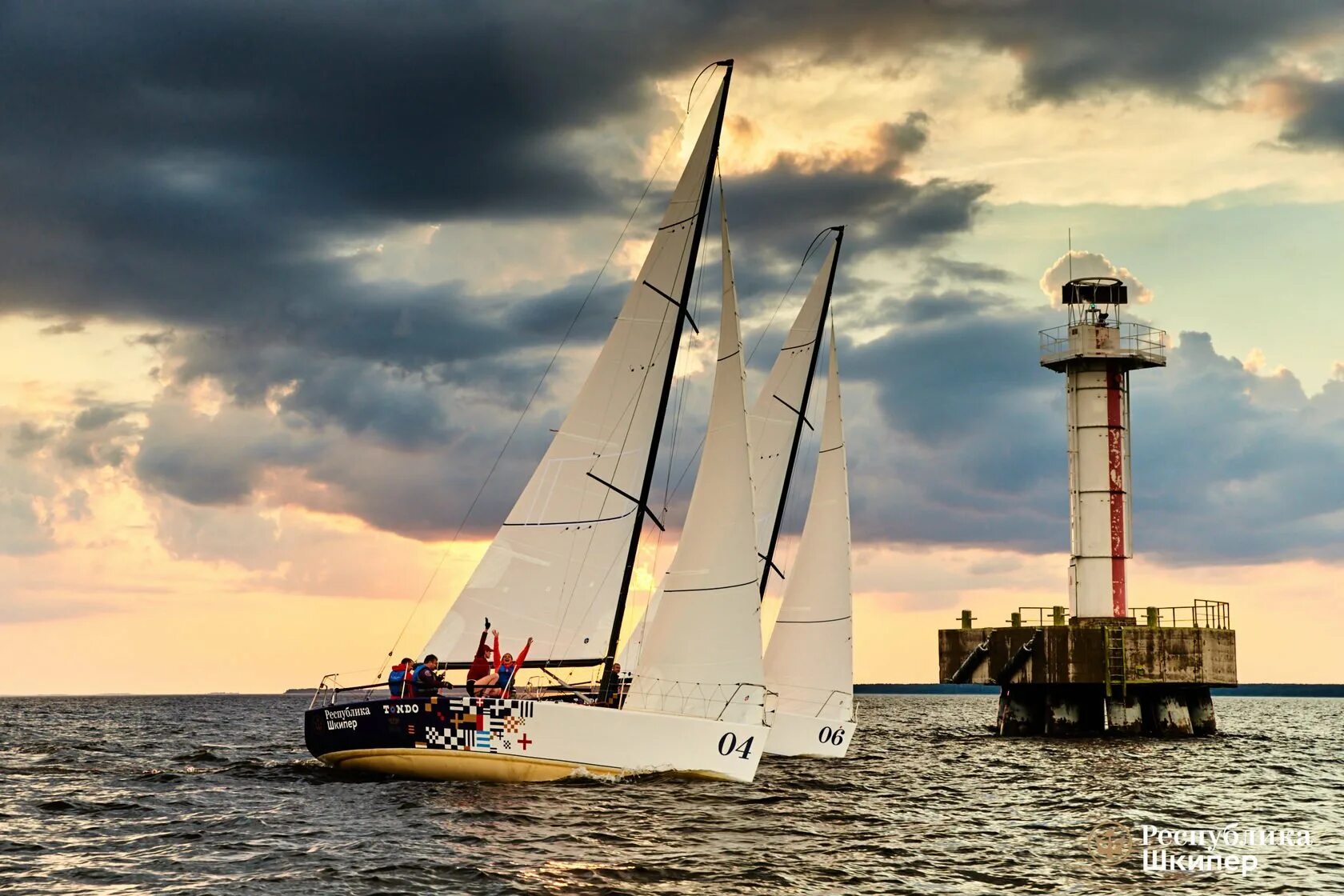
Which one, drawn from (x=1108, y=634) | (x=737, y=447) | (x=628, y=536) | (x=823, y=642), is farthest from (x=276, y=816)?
(x=1108, y=634)

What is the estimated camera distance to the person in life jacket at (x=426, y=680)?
2698 centimetres

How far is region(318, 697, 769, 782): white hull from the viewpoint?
25672 mm

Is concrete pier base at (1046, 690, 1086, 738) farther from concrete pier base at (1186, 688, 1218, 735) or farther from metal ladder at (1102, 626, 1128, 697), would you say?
concrete pier base at (1186, 688, 1218, 735)

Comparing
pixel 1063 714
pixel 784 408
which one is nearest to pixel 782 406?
pixel 784 408

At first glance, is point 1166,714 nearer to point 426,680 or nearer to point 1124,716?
point 1124,716

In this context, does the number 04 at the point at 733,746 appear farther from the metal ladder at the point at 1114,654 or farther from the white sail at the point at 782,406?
the metal ladder at the point at 1114,654

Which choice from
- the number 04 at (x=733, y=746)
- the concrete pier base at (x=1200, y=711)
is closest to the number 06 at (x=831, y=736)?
the number 04 at (x=733, y=746)

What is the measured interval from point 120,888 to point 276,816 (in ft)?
20.0

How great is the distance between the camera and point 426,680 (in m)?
27.0

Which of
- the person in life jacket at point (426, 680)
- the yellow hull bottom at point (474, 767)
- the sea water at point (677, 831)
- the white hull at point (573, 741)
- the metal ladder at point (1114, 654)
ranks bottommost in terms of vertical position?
the sea water at point (677, 831)

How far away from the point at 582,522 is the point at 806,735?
945 cm

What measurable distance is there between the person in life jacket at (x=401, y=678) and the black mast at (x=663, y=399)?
3.81m

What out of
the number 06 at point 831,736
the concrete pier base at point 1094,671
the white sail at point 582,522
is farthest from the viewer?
the concrete pier base at point 1094,671

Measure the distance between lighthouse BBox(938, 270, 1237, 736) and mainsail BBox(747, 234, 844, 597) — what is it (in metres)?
15.8
